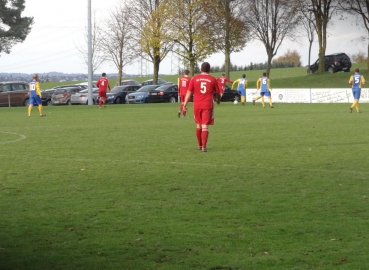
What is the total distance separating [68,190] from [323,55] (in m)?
59.1

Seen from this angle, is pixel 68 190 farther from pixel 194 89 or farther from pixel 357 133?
pixel 357 133

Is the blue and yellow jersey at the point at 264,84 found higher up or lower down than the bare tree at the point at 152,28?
lower down


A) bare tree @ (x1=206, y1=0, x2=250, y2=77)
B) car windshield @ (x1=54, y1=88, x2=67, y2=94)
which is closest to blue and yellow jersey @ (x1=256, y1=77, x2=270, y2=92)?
car windshield @ (x1=54, y1=88, x2=67, y2=94)

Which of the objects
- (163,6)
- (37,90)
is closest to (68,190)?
(37,90)

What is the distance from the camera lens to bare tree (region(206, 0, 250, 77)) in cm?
6131

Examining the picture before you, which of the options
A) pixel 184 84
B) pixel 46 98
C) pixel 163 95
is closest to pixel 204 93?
pixel 184 84

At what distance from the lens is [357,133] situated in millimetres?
19703

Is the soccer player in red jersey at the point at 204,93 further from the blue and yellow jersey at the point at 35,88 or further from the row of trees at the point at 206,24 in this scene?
the row of trees at the point at 206,24

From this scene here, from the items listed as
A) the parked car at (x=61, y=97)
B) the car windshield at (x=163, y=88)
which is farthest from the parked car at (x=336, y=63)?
the parked car at (x=61, y=97)

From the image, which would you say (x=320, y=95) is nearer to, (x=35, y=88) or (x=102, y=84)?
(x=102, y=84)

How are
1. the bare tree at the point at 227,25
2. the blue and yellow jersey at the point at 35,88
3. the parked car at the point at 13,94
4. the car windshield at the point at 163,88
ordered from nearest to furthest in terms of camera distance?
the blue and yellow jersey at the point at 35,88
the parked car at the point at 13,94
the car windshield at the point at 163,88
the bare tree at the point at 227,25

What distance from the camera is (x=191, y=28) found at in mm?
62219

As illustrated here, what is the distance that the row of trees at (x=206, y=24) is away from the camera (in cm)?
6128

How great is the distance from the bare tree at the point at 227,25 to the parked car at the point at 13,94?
20.4 metres
